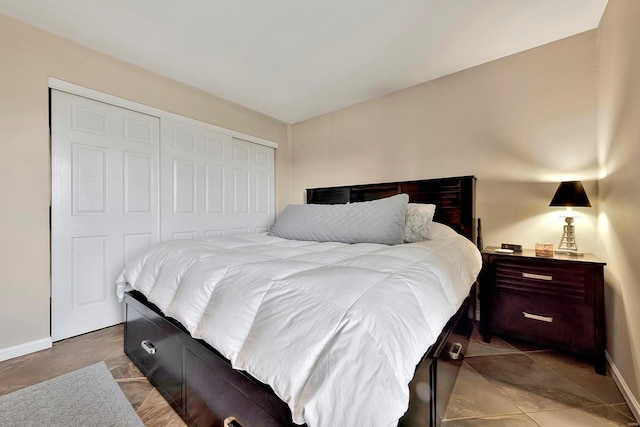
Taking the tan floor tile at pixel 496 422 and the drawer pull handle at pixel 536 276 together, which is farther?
the drawer pull handle at pixel 536 276

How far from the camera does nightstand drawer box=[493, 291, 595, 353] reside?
1702mm

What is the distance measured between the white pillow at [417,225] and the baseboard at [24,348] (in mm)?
2821

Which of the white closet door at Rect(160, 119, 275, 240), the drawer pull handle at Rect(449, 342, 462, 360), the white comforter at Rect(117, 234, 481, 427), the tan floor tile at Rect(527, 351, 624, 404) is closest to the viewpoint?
the white comforter at Rect(117, 234, 481, 427)

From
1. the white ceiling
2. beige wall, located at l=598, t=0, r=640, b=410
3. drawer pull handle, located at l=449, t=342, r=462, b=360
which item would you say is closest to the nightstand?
beige wall, located at l=598, t=0, r=640, b=410

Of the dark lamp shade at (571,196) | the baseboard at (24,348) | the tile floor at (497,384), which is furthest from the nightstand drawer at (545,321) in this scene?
the baseboard at (24,348)

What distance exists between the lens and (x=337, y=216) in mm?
2154

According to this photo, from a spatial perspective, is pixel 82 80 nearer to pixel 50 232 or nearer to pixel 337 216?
pixel 50 232

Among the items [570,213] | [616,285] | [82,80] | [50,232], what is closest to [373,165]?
[570,213]

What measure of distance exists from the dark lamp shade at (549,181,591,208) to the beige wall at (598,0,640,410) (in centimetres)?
12

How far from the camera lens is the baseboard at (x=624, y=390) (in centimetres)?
128

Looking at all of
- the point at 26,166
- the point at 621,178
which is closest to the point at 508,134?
the point at 621,178

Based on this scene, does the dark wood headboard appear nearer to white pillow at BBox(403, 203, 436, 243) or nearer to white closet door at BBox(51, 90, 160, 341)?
white pillow at BBox(403, 203, 436, 243)

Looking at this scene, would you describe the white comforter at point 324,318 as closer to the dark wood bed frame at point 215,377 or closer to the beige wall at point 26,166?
the dark wood bed frame at point 215,377

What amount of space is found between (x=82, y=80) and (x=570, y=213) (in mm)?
4006
